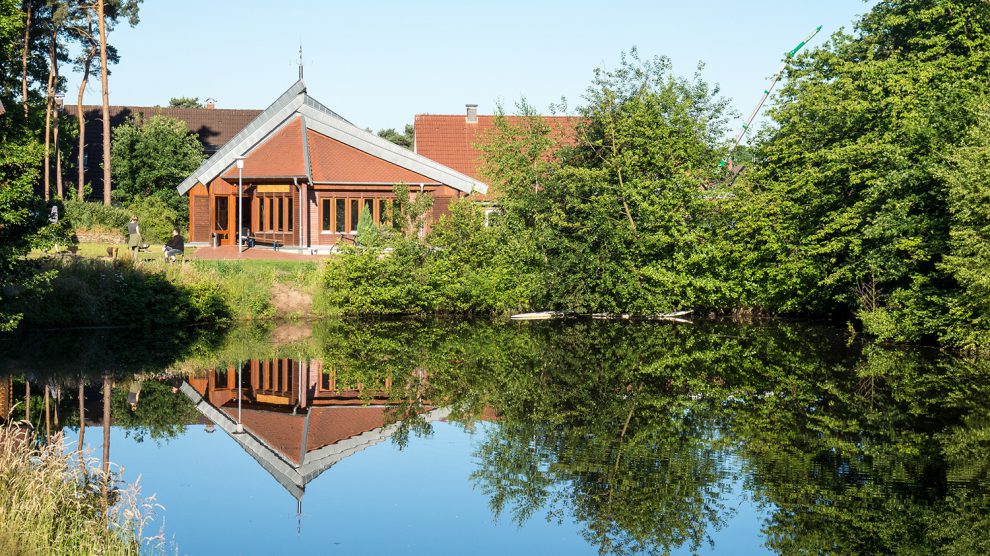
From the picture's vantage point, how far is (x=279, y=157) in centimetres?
3547

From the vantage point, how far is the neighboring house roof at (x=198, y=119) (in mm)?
60906

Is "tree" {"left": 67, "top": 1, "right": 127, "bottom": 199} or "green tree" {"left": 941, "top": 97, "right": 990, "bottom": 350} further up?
"tree" {"left": 67, "top": 1, "right": 127, "bottom": 199}

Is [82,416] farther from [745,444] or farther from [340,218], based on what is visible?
[340,218]

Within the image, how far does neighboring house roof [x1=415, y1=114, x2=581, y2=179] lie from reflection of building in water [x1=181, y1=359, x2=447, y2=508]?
2368cm

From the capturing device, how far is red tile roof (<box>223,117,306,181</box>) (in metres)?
35.0

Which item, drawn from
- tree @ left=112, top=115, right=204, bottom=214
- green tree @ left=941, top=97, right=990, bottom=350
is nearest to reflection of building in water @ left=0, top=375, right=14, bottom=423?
green tree @ left=941, top=97, right=990, bottom=350

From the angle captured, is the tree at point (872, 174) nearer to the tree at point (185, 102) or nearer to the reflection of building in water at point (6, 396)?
the reflection of building in water at point (6, 396)

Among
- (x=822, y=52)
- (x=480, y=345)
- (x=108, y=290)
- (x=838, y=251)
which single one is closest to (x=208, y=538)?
(x=480, y=345)

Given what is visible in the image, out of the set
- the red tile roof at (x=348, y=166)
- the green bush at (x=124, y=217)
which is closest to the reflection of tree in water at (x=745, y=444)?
the red tile roof at (x=348, y=166)

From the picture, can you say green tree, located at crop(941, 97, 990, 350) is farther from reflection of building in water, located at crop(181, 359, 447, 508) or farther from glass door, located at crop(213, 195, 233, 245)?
glass door, located at crop(213, 195, 233, 245)

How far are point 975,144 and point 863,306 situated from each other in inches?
218

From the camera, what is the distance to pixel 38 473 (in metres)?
8.41

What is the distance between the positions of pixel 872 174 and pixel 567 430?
575 inches

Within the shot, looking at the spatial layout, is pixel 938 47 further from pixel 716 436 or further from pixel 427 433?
pixel 427 433
